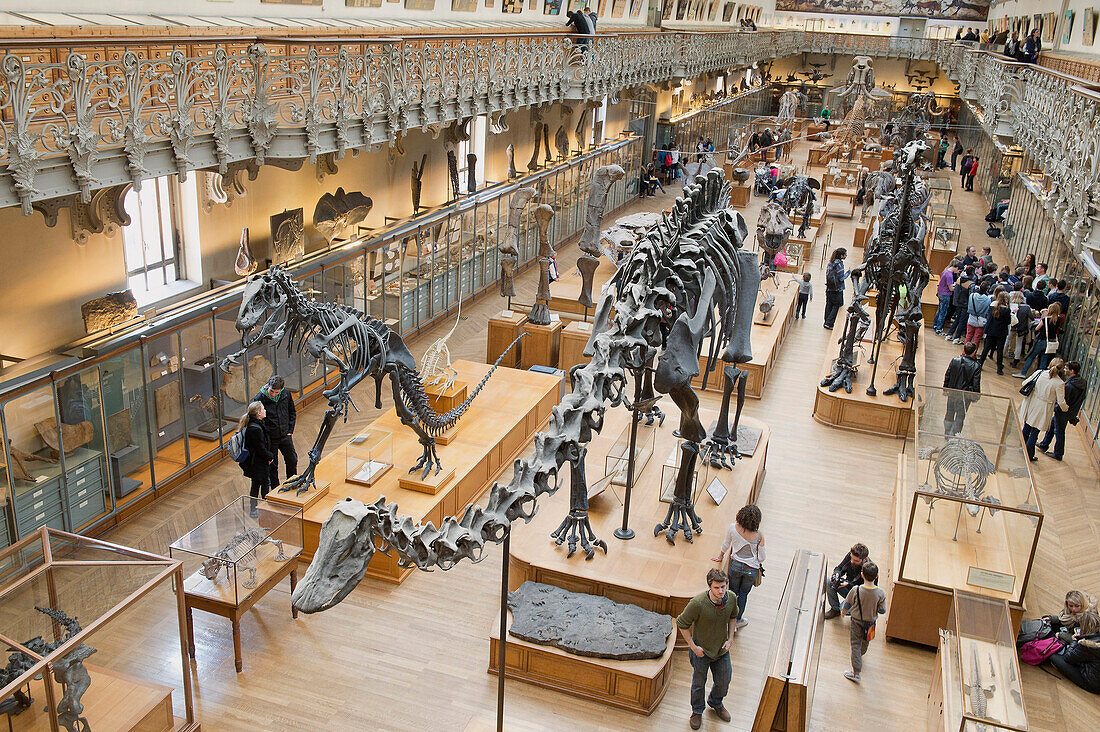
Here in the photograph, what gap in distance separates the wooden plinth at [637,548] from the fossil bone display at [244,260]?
17.8ft

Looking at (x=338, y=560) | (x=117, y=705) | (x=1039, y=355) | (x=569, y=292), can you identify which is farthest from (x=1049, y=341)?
(x=117, y=705)

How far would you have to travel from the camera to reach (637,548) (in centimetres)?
899

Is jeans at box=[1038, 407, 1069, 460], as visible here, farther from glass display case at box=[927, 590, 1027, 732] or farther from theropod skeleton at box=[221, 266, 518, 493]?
theropod skeleton at box=[221, 266, 518, 493]

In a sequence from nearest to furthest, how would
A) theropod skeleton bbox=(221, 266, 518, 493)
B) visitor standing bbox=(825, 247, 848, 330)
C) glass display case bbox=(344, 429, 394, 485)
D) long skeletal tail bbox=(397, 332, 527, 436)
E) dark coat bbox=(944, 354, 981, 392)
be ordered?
theropod skeleton bbox=(221, 266, 518, 493) → long skeletal tail bbox=(397, 332, 527, 436) → glass display case bbox=(344, 429, 394, 485) → dark coat bbox=(944, 354, 981, 392) → visitor standing bbox=(825, 247, 848, 330)

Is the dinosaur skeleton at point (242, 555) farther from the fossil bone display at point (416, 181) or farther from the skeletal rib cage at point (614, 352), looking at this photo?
the fossil bone display at point (416, 181)

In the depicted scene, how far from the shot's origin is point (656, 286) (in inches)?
317

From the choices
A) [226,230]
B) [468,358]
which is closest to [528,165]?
[468,358]

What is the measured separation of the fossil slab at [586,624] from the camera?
24.8 feet

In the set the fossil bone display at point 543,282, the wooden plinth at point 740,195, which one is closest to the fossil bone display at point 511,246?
the fossil bone display at point 543,282

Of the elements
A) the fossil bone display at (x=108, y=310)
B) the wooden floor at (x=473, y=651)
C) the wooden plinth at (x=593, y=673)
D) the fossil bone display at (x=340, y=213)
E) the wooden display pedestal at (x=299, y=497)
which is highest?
the fossil bone display at (x=340, y=213)

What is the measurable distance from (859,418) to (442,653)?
7591 millimetres

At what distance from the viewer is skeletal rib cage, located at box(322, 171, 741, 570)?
197 inches

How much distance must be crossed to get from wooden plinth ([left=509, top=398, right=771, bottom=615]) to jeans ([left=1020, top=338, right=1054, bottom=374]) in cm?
642

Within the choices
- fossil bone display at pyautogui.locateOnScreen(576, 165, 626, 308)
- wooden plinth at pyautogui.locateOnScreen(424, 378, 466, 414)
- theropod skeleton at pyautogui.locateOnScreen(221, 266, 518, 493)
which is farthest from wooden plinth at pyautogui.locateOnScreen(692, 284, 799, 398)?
theropod skeleton at pyautogui.locateOnScreen(221, 266, 518, 493)
